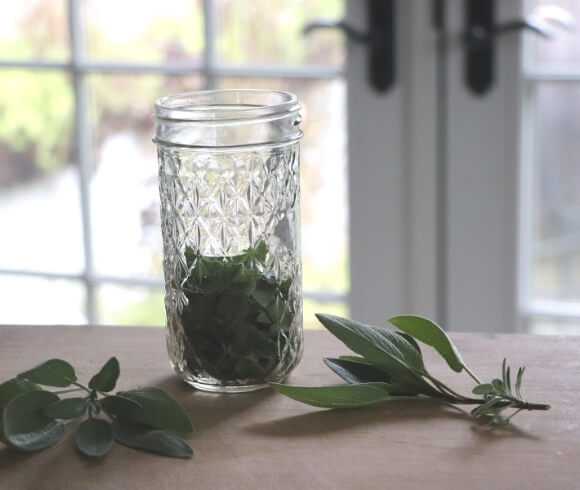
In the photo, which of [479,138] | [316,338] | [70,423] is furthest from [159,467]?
[479,138]

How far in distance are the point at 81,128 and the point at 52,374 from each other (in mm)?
1265

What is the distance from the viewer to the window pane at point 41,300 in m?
1.90

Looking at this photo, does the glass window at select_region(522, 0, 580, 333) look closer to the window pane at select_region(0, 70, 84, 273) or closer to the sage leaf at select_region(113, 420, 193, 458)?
the window pane at select_region(0, 70, 84, 273)

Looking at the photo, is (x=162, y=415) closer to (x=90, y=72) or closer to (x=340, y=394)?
(x=340, y=394)

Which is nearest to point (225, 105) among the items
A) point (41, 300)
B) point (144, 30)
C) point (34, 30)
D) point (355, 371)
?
point (355, 371)

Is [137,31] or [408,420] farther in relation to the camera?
[137,31]

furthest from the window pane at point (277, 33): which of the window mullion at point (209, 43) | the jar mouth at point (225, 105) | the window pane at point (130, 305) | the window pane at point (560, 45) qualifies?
the jar mouth at point (225, 105)

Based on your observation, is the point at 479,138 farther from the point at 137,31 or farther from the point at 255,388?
the point at 255,388

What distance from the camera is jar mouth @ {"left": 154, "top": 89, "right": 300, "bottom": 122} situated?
0.59 meters

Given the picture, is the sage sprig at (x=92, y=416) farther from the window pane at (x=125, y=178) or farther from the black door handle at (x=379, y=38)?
the window pane at (x=125, y=178)

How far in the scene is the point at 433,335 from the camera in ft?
1.94

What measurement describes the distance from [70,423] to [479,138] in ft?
3.58

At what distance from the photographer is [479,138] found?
1526mm

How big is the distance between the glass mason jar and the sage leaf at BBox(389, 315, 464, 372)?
8 cm
